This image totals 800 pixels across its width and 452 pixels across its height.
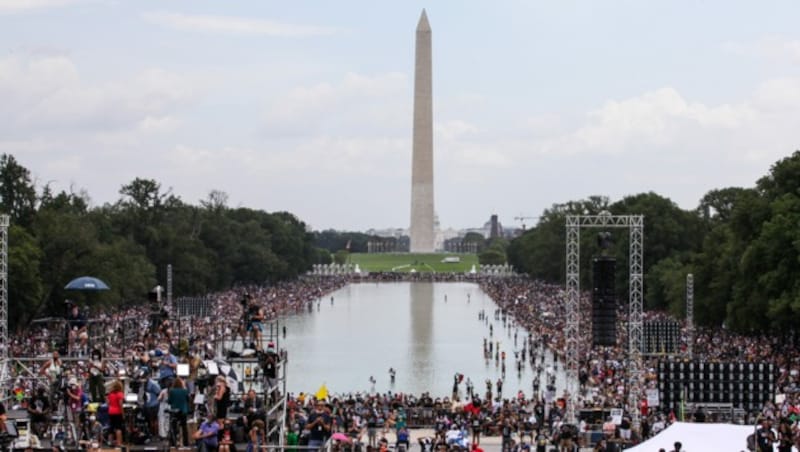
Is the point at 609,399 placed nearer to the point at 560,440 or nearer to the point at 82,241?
the point at 560,440

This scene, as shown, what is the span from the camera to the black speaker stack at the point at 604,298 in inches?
1523

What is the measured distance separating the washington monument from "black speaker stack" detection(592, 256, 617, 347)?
114 meters

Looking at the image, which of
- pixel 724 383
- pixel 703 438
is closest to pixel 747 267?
pixel 724 383

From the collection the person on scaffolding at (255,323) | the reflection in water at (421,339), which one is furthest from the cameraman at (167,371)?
the reflection in water at (421,339)

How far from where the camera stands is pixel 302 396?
118 feet

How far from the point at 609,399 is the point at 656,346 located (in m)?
13.9

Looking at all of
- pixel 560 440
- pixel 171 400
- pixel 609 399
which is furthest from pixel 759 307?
pixel 171 400

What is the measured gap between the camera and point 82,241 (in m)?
68.9

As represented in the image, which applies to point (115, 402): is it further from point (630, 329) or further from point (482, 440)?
point (630, 329)

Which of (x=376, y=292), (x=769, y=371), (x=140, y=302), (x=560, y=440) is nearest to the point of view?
(x=560, y=440)

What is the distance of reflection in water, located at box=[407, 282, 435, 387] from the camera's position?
5298cm

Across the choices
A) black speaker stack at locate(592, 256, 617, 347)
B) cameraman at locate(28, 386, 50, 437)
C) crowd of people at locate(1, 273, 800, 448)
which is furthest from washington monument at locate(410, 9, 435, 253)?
cameraman at locate(28, 386, 50, 437)

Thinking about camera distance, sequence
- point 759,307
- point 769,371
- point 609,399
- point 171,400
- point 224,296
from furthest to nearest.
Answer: point 224,296 → point 759,307 → point 609,399 → point 769,371 → point 171,400

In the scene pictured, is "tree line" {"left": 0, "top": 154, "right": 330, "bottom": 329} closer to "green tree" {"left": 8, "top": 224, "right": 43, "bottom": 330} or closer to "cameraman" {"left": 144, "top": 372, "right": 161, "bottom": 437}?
"green tree" {"left": 8, "top": 224, "right": 43, "bottom": 330}
